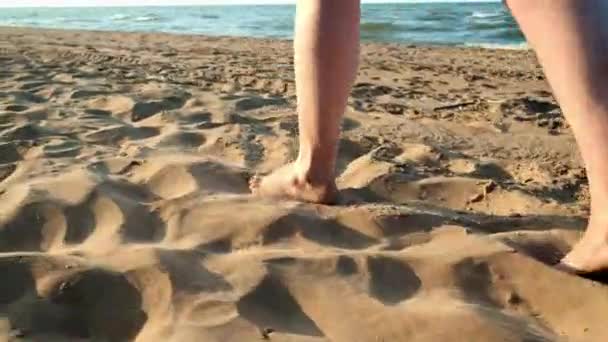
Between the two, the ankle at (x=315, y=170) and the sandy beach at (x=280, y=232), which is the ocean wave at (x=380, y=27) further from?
the ankle at (x=315, y=170)

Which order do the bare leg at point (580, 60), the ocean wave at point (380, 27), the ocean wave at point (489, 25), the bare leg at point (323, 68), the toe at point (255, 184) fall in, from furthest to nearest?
1. the ocean wave at point (380, 27)
2. the ocean wave at point (489, 25)
3. the toe at point (255, 184)
4. the bare leg at point (323, 68)
5. the bare leg at point (580, 60)

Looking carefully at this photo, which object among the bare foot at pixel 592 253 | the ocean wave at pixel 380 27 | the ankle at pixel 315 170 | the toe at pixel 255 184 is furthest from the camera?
the ocean wave at pixel 380 27

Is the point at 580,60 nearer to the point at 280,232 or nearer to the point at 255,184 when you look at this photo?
the point at 280,232

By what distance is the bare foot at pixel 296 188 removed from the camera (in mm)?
1586

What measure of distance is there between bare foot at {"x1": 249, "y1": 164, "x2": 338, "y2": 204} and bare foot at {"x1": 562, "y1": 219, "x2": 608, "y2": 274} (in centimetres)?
57

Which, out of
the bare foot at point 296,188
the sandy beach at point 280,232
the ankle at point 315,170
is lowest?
the sandy beach at point 280,232

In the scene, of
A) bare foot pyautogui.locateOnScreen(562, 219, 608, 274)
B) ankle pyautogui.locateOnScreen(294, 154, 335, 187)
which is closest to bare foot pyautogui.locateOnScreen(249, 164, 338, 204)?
ankle pyautogui.locateOnScreen(294, 154, 335, 187)

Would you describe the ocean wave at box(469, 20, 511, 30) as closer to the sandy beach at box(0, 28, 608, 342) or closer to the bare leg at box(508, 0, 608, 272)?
the sandy beach at box(0, 28, 608, 342)

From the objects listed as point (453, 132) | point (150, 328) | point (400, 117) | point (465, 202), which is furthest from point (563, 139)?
point (150, 328)

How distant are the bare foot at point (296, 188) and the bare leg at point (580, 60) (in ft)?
2.07

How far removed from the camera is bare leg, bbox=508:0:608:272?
104cm

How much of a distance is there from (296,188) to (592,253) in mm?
691

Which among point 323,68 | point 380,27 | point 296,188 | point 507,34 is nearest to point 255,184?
point 296,188

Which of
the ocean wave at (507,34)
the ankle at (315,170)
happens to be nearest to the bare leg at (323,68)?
the ankle at (315,170)
